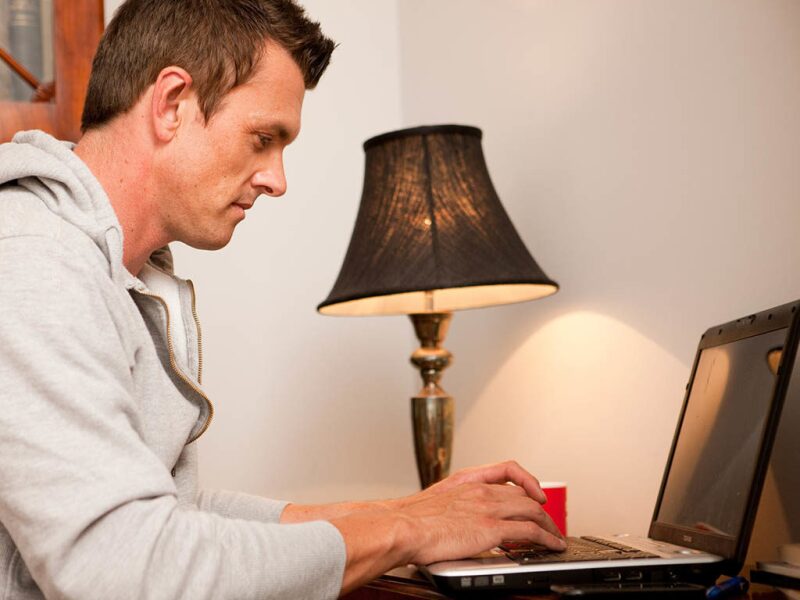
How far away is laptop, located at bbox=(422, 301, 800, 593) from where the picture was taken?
842 millimetres

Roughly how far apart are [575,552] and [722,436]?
23 centimetres

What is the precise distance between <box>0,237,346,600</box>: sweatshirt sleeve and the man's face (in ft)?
0.88

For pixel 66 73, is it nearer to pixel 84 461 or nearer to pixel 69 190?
pixel 69 190

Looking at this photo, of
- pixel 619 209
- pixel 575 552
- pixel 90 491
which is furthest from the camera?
pixel 619 209

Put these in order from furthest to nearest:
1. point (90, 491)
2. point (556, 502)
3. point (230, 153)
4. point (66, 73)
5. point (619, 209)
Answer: point (66, 73) → point (619, 209) → point (556, 502) → point (230, 153) → point (90, 491)

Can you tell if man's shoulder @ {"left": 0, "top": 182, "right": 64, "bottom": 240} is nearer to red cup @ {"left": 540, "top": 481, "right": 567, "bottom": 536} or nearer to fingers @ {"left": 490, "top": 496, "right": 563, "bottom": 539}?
fingers @ {"left": 490, "top": 496, "right": 563, "bottom": 539}

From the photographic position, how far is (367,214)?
157 centimetres

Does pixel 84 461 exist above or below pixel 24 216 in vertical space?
below

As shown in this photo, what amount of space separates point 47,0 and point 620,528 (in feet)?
4.77

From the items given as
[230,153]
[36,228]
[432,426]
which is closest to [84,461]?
[36,228]

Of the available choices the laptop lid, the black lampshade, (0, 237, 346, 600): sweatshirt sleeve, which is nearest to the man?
(0, 237, 346, 600): sweatshirt sleeve

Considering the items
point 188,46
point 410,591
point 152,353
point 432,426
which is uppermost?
point 188,46

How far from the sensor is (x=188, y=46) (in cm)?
107

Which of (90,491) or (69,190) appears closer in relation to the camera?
(90,491)
